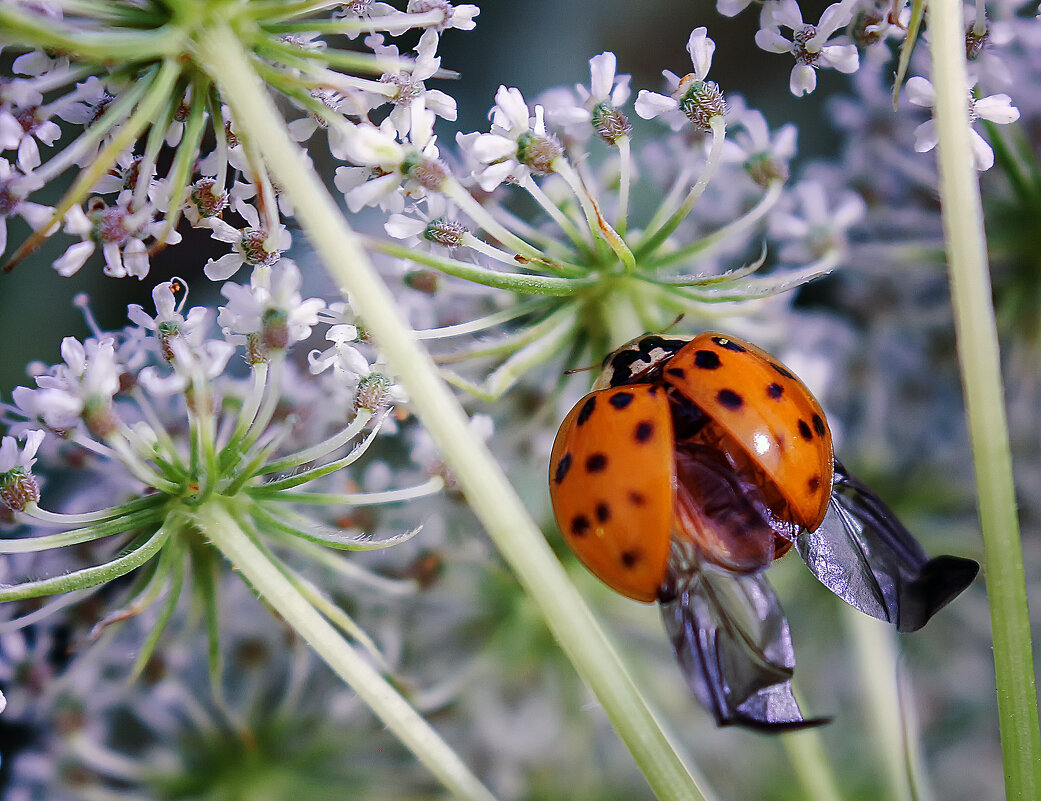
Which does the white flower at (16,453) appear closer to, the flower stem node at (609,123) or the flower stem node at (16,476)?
the flower stem node at (16,476)

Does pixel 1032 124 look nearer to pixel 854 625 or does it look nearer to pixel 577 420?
pixel 854 625

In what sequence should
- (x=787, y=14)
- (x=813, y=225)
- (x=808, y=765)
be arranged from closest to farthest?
(x=787, y=14) < (x=808, y=765) < (x=813, y=225)

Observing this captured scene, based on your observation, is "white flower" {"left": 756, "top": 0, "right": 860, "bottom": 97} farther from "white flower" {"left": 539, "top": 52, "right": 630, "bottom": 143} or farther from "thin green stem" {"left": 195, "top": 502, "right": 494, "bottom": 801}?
"thin green stem" {"left": 195, "top": 502, "right": 494, "bottom": 801}

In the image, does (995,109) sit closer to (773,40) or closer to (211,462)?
(773,40)

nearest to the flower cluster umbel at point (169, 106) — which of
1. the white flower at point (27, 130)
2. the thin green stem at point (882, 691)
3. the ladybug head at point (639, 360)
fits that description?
the white flower at point (27, 130)

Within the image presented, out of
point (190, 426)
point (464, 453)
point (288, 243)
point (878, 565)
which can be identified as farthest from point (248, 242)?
point (878, 565)
